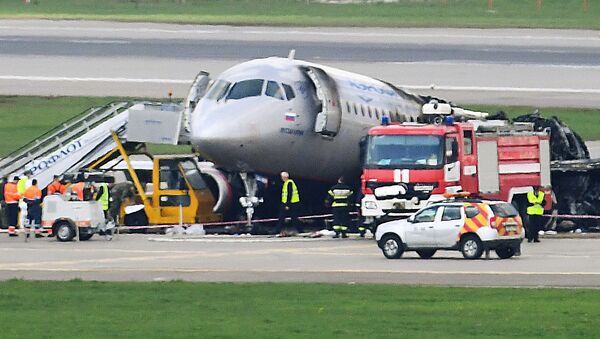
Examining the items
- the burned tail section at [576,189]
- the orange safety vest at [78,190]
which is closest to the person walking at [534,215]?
the burned tail section at [576,189]

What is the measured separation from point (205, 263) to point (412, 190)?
8.13 m

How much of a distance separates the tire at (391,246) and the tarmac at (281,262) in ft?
0.81

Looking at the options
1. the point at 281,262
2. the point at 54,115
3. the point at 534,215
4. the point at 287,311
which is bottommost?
the point at 287,311

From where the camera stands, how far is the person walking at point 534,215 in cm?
4494

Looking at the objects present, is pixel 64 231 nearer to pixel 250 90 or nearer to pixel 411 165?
pixel 250 90

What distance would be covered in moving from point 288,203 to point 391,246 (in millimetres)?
8849

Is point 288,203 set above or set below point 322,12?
below

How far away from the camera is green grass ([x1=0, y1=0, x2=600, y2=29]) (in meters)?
118

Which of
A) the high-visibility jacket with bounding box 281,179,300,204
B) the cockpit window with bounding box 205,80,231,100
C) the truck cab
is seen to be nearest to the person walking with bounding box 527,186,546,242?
Result: the truck cab

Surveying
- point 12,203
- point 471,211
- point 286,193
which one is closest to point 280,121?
point 286,193

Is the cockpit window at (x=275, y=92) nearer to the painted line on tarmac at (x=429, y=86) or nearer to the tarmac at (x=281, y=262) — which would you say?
the tarmac at (x=281, y=262)

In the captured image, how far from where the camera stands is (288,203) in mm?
48000

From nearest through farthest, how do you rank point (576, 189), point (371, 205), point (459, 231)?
point (459, 231) → point (371, 205) → point (576, 189)

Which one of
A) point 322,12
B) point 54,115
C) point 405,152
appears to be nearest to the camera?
point 405,152
